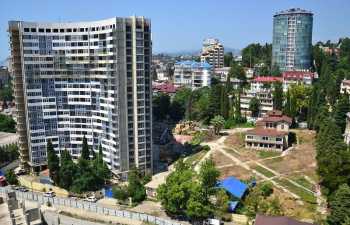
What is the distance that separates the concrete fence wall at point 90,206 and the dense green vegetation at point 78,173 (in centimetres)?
429

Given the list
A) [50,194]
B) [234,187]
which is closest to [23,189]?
[50,194]

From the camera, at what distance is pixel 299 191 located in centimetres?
6156

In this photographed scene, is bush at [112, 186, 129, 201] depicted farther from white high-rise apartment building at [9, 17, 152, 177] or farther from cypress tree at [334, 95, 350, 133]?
cypress tree at [334, 95, 350, 133]

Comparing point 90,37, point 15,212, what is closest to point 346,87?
point 90,37

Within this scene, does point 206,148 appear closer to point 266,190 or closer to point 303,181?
point 303,181

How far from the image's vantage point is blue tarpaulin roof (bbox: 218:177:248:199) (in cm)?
5803

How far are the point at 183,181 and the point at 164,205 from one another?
512 cm

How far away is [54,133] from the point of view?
78.6m

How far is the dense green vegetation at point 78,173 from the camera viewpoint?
218ft

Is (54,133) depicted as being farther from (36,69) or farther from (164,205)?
(164,205)

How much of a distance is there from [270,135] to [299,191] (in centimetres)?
2421

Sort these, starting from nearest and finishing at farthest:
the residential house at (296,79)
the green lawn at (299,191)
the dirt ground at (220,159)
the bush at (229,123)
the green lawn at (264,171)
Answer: the green lawn at (299,191), the green lawn at (264,171), the dirt ground at (220,159), the bush at (229,123), the residential house at (296,79)

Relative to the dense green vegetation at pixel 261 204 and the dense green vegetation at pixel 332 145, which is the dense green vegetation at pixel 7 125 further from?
the dense green vegetation at pixel 332 145

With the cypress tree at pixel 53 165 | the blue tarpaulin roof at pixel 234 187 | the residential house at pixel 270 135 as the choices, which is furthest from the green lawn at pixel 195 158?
the cypress tree at pixel 53 165
